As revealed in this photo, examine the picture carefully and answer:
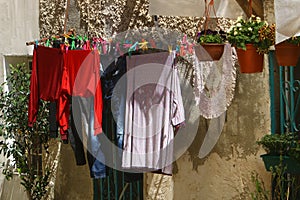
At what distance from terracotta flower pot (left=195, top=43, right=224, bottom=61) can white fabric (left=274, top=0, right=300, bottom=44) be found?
80 centimetres

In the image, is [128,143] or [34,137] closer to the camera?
[128,143]

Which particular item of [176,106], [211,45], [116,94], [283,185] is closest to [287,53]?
[211,45]

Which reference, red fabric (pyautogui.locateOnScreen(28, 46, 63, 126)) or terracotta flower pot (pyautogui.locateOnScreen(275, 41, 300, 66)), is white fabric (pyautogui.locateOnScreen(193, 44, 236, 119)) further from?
red fabric (pyautogui.locateOnScreen(28, 46, 63, 126))

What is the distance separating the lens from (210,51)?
16.6 feet

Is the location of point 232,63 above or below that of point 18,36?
below

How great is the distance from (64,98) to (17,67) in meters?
1.65

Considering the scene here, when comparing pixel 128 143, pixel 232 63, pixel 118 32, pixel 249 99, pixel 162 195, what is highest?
pixel 118 32

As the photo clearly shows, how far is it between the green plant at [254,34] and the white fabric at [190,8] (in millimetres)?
569

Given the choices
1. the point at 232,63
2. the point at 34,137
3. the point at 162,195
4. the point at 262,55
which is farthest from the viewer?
the point at 34,137

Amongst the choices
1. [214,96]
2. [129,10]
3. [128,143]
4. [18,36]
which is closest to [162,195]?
[128,143]

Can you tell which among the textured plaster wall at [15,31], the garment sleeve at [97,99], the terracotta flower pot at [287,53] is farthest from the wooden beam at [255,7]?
the textured plaster wall at [15,31]

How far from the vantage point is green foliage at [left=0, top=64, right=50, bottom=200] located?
21.9 feet

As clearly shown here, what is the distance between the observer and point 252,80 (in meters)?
5.52

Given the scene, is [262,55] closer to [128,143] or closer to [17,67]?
[128,143]
